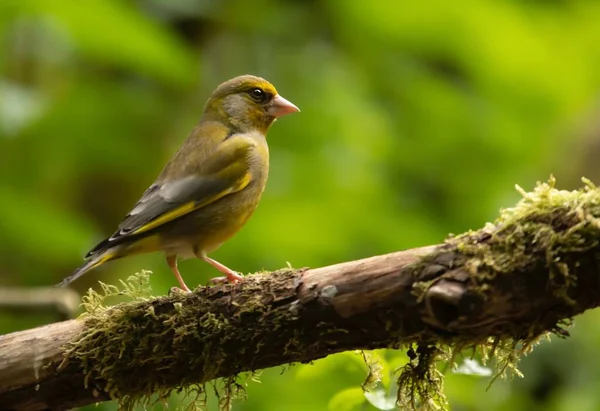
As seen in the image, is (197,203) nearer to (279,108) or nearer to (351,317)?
(279,108)

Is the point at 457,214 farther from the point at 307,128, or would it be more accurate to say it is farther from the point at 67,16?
the point at 67,16

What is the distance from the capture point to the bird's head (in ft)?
18.5

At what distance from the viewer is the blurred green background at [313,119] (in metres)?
6.23

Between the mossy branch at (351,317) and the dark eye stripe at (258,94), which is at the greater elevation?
the dark eye stripe at (258,94)

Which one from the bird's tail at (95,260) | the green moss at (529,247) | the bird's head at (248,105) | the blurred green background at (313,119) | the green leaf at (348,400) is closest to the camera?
the green moss at (529,247)

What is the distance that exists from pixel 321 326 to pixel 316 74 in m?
4.66

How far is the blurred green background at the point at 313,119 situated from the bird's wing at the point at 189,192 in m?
1.28

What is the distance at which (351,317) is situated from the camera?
122 inches

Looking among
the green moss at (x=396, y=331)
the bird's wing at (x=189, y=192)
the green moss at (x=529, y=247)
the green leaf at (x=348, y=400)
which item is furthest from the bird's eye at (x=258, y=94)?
the green moss at (x=529, y=247)

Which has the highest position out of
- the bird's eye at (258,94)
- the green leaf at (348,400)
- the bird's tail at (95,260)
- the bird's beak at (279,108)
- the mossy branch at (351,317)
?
the bird's eye at (258,94)

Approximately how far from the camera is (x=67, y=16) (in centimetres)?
618

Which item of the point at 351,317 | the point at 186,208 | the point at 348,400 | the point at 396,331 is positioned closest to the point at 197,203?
the point at 186,208

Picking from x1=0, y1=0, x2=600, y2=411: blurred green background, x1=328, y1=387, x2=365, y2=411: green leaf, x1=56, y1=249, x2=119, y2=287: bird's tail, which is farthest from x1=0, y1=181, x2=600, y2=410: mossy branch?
x1=0, y1=0, x2=600, y2=411: blurred green background

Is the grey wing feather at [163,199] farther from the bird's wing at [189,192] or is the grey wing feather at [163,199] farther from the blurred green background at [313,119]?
the blurred green background at [313,119]
